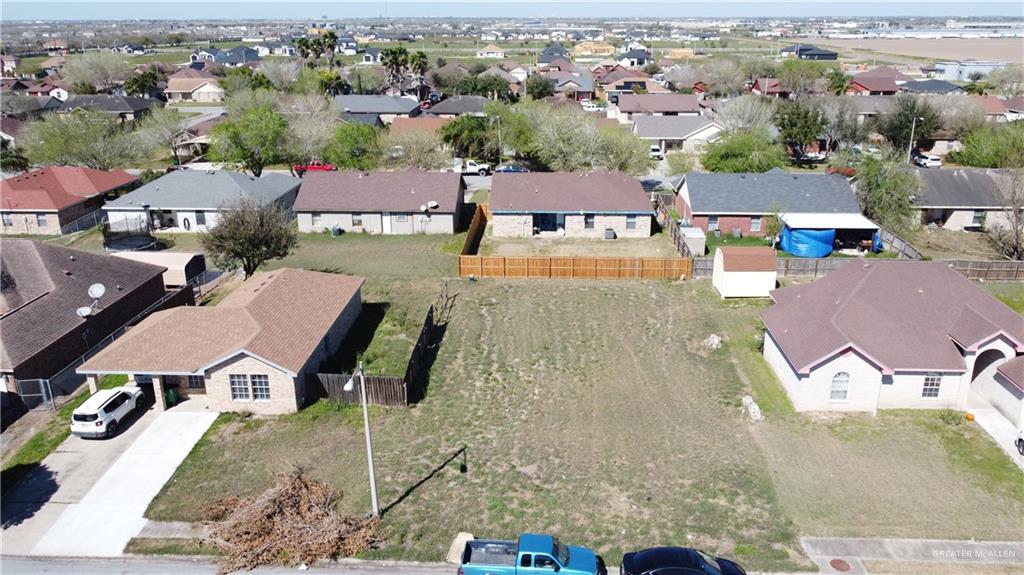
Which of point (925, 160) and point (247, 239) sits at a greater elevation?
point (247, 239)

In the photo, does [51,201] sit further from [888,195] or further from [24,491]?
[888,195]

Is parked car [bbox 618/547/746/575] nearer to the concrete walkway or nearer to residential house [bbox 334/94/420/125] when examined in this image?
the concrete walkway

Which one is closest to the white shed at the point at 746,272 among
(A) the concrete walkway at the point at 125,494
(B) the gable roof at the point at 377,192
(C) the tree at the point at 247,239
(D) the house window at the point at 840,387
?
(D) the house window at the point at 840,387

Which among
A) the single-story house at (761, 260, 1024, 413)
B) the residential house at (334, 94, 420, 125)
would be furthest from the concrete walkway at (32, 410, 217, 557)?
the residential house at (334, 94, 420, 125)

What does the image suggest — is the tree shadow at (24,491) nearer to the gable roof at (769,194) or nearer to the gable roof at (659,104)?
the gable roof at (769,194)

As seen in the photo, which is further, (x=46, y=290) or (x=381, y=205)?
(x=381, y=205)

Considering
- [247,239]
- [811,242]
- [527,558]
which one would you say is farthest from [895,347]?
[247,239]

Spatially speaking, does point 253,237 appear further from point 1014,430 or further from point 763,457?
point 1014,430

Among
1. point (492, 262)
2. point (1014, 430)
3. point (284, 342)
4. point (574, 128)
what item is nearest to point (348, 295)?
point (284, 342)
